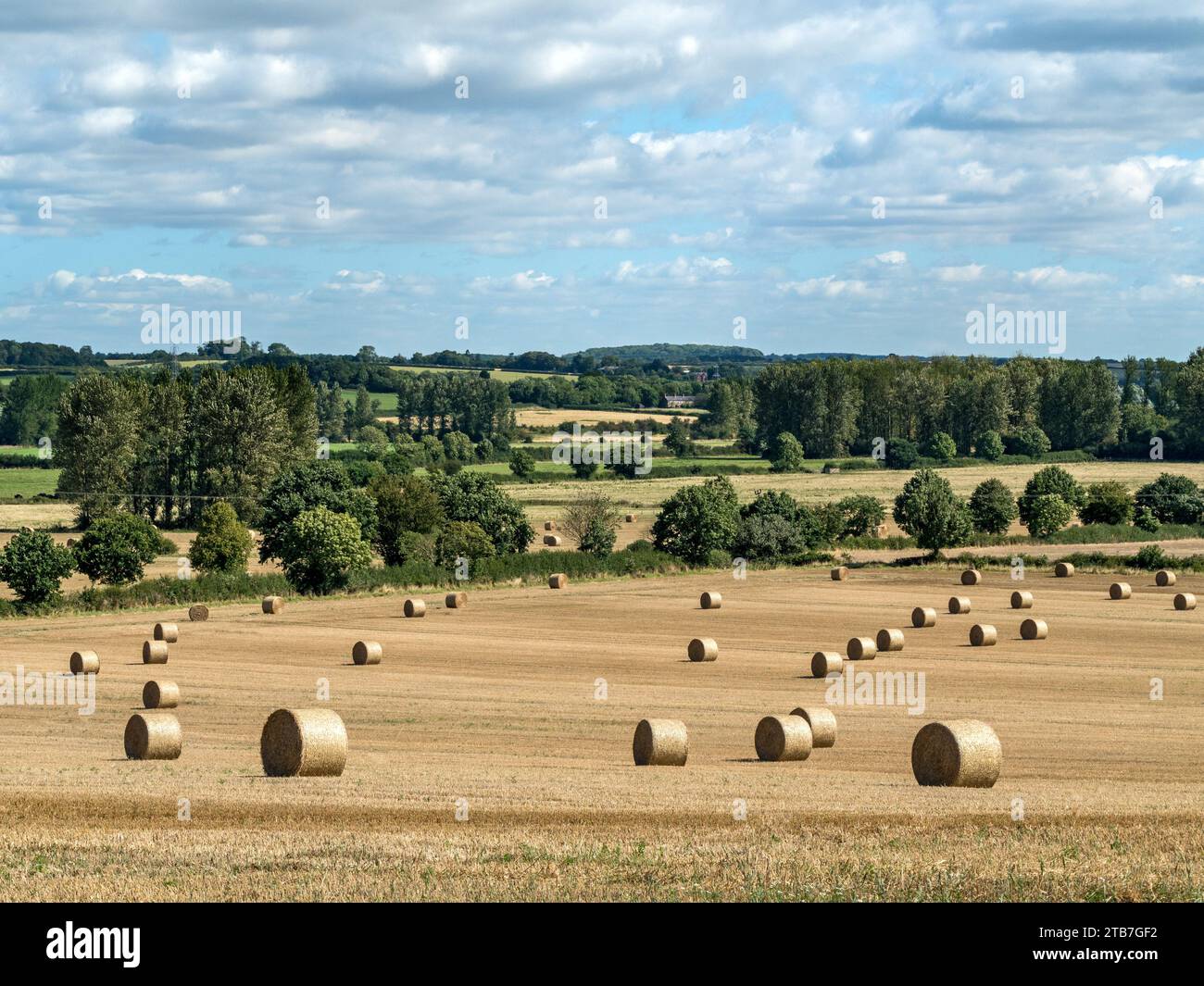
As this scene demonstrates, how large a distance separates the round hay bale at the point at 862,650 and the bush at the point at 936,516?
44035 millimetres

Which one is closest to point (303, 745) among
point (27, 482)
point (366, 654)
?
point (366, 654)

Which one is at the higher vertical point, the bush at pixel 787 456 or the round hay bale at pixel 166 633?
the bush at pixel 787 456

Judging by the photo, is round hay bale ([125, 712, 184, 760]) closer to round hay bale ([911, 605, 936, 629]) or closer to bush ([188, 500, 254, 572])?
round hay bale ([911, 605, 936, 629])

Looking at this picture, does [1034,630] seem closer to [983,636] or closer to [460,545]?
[983,636]

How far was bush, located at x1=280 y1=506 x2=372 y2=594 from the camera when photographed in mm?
77562

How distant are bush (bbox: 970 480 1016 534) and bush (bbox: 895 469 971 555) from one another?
233 inches

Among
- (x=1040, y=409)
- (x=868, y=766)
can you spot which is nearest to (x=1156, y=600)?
(x=868, y=766)

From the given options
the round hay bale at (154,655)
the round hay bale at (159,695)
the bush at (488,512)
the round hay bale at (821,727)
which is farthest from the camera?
the bush at (488,512)

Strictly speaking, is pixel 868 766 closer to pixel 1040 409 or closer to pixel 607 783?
pixel 607 783

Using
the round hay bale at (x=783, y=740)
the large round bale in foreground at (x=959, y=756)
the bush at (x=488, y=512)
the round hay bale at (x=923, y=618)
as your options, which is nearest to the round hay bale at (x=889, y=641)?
the round hay bale at (x=923, y=618)

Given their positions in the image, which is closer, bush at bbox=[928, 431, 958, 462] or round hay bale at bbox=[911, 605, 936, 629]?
round hay bale at bbox=[911, 605, 936, 629]

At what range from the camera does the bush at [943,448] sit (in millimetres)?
178000

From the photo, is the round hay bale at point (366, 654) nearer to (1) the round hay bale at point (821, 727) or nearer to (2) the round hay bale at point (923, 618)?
(1) the round hay bale at point (821, 727)

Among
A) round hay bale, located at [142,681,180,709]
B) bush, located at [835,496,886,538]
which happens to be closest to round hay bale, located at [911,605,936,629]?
round hay bale, located at [142,681,180,709]
